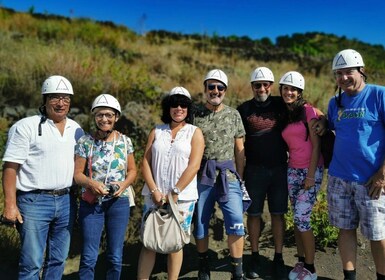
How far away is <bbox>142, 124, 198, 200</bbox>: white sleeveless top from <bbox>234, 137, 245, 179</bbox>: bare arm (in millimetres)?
620

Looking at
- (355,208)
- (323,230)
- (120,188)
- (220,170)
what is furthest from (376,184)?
(120,188)

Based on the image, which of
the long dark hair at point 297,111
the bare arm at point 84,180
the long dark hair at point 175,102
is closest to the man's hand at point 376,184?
the long dark hair at point 297,111

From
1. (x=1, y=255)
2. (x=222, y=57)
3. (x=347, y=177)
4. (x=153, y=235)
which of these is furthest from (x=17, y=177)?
(x=222, y=57)

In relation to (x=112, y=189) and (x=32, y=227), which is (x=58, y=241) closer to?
(x=32, y=227)

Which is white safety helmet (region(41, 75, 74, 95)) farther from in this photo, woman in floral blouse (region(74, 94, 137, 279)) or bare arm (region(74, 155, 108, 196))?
bare arm (region(74, 155, 108, 196))

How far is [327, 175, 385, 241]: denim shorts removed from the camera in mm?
3561

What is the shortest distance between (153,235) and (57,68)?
20.3 ft

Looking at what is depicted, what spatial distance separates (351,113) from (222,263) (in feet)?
7.86

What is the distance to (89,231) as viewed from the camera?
361cm

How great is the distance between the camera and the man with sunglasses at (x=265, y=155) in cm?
426

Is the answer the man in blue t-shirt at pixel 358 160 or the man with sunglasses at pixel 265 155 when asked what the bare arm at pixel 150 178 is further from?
the man in blue t-shirt at pixel 358 160

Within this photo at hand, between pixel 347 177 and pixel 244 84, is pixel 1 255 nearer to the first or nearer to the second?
pixel 347 177

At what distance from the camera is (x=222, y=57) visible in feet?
51.2

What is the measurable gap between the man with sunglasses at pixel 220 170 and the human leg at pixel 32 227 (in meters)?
1.50
